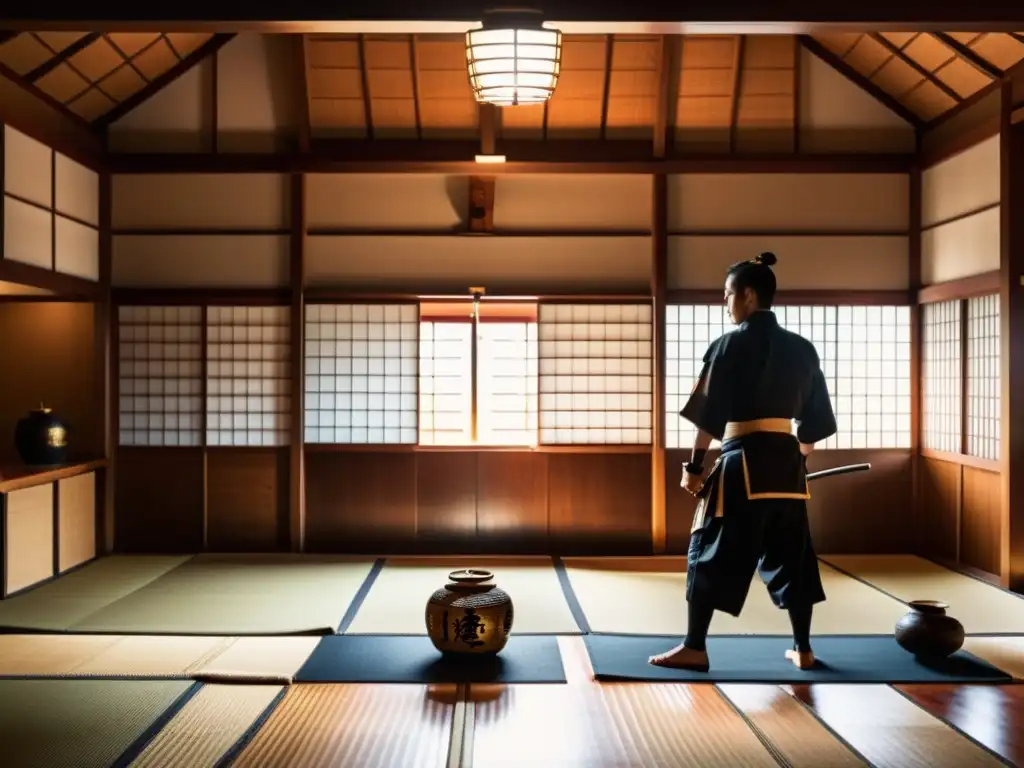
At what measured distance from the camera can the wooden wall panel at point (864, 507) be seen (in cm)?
680

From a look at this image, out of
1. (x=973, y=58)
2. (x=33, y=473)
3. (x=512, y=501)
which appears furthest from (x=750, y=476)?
(x=33, y=473)

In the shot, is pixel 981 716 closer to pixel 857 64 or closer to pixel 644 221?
pixel 644 221

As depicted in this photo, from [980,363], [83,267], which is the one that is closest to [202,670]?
[83,267]

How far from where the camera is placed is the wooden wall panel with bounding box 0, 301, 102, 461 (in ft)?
22.0

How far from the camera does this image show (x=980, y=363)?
238 inches

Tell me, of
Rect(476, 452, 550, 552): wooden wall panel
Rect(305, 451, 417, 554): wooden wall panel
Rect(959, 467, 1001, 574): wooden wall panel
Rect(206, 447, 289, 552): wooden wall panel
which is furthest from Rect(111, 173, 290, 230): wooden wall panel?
Rect(959, 467, 1001, 574): wooden wall panel

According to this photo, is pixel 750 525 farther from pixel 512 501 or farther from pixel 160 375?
pixel 160 375

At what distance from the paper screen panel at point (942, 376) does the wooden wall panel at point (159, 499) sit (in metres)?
5.03

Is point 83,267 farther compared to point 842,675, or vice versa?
point 83,267

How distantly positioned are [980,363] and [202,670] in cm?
482

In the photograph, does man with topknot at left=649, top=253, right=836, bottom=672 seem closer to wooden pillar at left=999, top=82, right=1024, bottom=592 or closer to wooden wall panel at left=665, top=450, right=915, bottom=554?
wooden pillar at left=999, top=82, right=1024, bottom=592

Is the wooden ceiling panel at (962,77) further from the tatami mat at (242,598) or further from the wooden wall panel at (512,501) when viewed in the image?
the tatami mat at (242,598)

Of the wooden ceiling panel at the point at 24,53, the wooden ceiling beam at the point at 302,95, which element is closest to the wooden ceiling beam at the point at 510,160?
the wooden ceiling beam at the point at 302,95

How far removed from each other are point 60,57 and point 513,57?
3.26 metres
